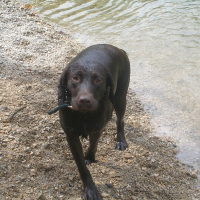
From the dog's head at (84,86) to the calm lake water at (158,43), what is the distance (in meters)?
1.88

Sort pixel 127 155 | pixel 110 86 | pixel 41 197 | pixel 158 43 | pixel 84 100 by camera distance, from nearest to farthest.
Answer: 1. pixel 84 100
2. pixel 41 197
3. pixel 110 86
4. pixel 127 155
5. pixel 158 43

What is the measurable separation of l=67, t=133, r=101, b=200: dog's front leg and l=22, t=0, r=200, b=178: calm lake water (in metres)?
1.53

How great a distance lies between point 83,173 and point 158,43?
17.8ft

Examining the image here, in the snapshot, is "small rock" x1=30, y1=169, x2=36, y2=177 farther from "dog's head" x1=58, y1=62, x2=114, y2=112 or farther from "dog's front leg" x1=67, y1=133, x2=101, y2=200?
"dog's head" x1=58, y1=62, x2=114, y2=112

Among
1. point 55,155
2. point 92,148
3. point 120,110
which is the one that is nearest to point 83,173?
point 92,148

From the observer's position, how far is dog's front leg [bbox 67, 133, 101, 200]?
301 cm

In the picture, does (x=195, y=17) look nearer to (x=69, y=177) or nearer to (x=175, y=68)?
(x=175, y=68)

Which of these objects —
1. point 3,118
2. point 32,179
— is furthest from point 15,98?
point 32,179

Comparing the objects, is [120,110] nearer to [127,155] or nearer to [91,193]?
[127,155]

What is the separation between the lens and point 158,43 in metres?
7.64

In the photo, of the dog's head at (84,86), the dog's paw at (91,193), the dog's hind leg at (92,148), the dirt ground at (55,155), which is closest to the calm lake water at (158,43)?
the dirt ground at (55,155)

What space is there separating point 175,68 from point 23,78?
3.43 m

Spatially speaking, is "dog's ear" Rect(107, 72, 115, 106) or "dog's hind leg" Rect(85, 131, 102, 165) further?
"dog's hind leg" Rect(85, 131, 102, 165)

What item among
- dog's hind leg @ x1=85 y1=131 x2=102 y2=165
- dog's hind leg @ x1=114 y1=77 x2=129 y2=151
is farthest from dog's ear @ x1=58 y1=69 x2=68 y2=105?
dog's hind leg @ x1=114 y1=77 x2=129 y2=151
